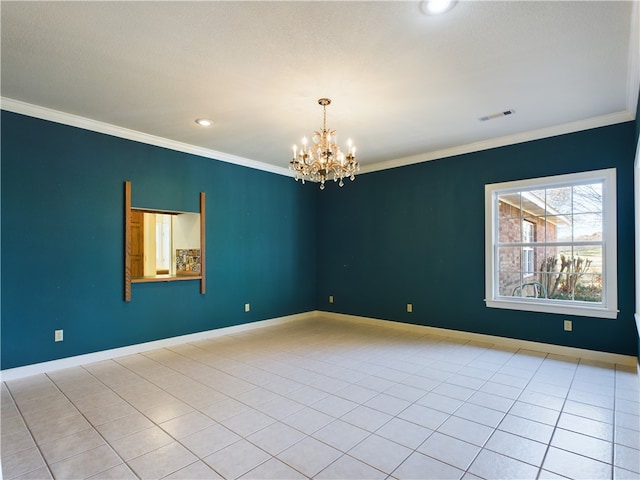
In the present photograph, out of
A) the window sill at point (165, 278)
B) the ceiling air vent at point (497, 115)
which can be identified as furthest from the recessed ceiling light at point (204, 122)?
the ceiling air vent at point (497, 115)

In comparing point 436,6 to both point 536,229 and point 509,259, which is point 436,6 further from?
point 509,259

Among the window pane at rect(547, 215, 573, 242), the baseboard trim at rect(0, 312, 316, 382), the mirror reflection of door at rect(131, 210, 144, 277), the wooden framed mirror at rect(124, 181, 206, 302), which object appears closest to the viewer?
the baseboard trim at rect(0, 312, 316, 382)

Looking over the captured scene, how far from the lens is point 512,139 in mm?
4492

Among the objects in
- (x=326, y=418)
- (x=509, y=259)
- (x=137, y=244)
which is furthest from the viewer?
(x=137, y=244)

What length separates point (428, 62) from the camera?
8.92ft

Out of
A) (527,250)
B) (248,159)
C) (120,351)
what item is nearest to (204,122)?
(248,159)

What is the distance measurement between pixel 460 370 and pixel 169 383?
112 inches

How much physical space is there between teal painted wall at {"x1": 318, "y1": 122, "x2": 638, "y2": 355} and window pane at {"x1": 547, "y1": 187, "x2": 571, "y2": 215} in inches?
10.2

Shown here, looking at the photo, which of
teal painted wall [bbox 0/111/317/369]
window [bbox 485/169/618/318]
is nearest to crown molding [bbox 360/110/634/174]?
window [bbox 485/169/618/318]

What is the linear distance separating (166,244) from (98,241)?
161cm

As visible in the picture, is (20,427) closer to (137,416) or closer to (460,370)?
(137,416)

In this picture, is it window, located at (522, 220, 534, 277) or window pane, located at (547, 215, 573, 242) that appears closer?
window pane, located at (547, 215, 573, 242)

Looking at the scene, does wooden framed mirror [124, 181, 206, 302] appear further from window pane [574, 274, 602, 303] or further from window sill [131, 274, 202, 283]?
window pane [574, 274, 602, 303]

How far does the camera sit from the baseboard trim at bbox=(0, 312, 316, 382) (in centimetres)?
345
